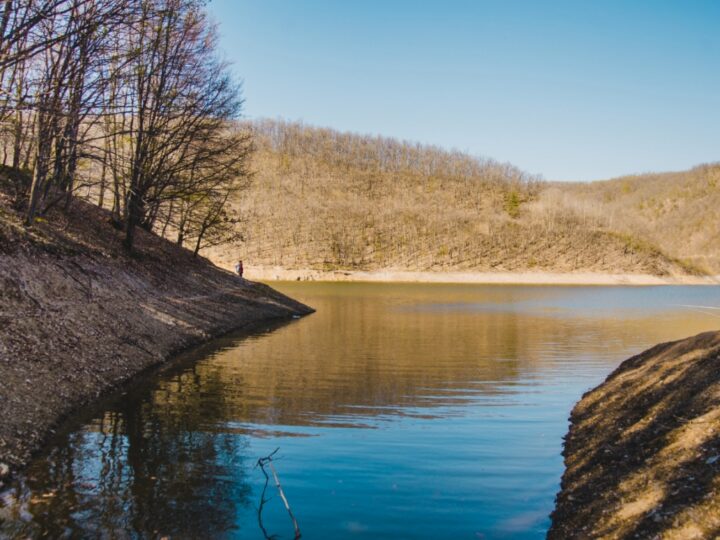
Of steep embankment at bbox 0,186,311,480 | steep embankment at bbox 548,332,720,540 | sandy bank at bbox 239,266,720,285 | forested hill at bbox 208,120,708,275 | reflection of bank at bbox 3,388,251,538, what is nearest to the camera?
steep embankment at bbox 548,332,720,540

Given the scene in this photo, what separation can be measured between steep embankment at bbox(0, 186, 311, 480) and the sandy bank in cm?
7866

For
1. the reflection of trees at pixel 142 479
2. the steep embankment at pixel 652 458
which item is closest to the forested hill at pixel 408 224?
the reflection of trees at pixel 142 479

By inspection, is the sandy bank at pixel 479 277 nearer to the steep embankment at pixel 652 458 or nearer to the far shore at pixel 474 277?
the far shore at pixel 474 277

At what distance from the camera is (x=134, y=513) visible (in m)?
7.62

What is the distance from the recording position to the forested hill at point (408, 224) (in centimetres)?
13200

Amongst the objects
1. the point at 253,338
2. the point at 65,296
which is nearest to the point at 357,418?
the point at 65,296

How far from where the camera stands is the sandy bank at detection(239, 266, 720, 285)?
11188cm

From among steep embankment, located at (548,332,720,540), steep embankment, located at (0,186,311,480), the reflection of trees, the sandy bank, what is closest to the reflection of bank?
the reflection of trees

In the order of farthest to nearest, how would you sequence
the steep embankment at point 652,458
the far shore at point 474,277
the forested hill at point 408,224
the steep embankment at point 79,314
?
the forested hill at point 408,224, the far shore at point 474,277, the steep embankment at point 79,314, the steep embankment at point 652,458

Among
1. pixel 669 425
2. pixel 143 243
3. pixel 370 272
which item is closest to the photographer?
pixel 669 425

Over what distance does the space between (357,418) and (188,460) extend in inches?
170

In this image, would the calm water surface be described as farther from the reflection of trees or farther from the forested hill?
the forested hill

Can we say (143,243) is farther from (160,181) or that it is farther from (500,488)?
(500,488)

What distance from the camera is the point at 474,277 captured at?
119 meters
